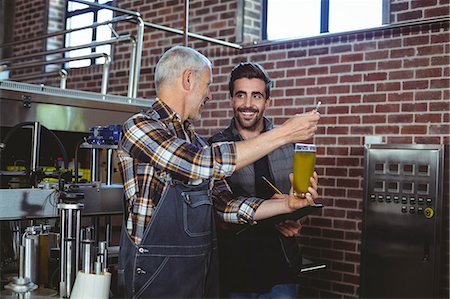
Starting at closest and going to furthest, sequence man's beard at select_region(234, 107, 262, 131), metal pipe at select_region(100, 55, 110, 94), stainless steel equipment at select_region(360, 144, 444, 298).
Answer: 1. man's beard at select_region(234, 107, 262, 131)
2. stainless steel equipment at select_region(360, 144, 444, 298)
3. metal pipe at select_region(100, 55, 110, 94)

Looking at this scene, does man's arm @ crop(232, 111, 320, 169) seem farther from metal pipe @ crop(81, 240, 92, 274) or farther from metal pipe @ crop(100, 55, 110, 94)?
metal pipe @ crop(100, 55, 110, 94)

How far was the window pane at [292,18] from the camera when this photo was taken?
4.30 m

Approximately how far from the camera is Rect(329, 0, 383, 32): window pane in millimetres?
3916

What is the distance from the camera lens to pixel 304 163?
1817 mm

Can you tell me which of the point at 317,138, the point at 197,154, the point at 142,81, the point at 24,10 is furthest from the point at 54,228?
the point at 24,10

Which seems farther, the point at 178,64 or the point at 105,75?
the point at 105,75

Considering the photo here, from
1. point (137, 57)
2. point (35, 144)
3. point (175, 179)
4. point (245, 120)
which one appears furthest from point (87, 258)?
point (137, 57)

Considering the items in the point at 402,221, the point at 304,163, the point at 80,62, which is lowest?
the point at 402,221

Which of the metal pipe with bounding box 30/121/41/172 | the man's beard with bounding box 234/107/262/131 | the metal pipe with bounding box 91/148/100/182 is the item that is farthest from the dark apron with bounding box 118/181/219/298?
the metal pipe with bounding box 30/121/41/172

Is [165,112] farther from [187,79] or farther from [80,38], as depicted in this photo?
[80,38]

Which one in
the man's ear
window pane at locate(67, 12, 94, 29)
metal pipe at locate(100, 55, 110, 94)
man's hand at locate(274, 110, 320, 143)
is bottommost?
man's hand at locate(274, 110, 320, 143)

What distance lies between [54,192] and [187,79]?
776 mm

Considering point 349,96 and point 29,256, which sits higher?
point 349,96

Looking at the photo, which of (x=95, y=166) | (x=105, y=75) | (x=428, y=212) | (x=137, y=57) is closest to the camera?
(x=95, y=166)
